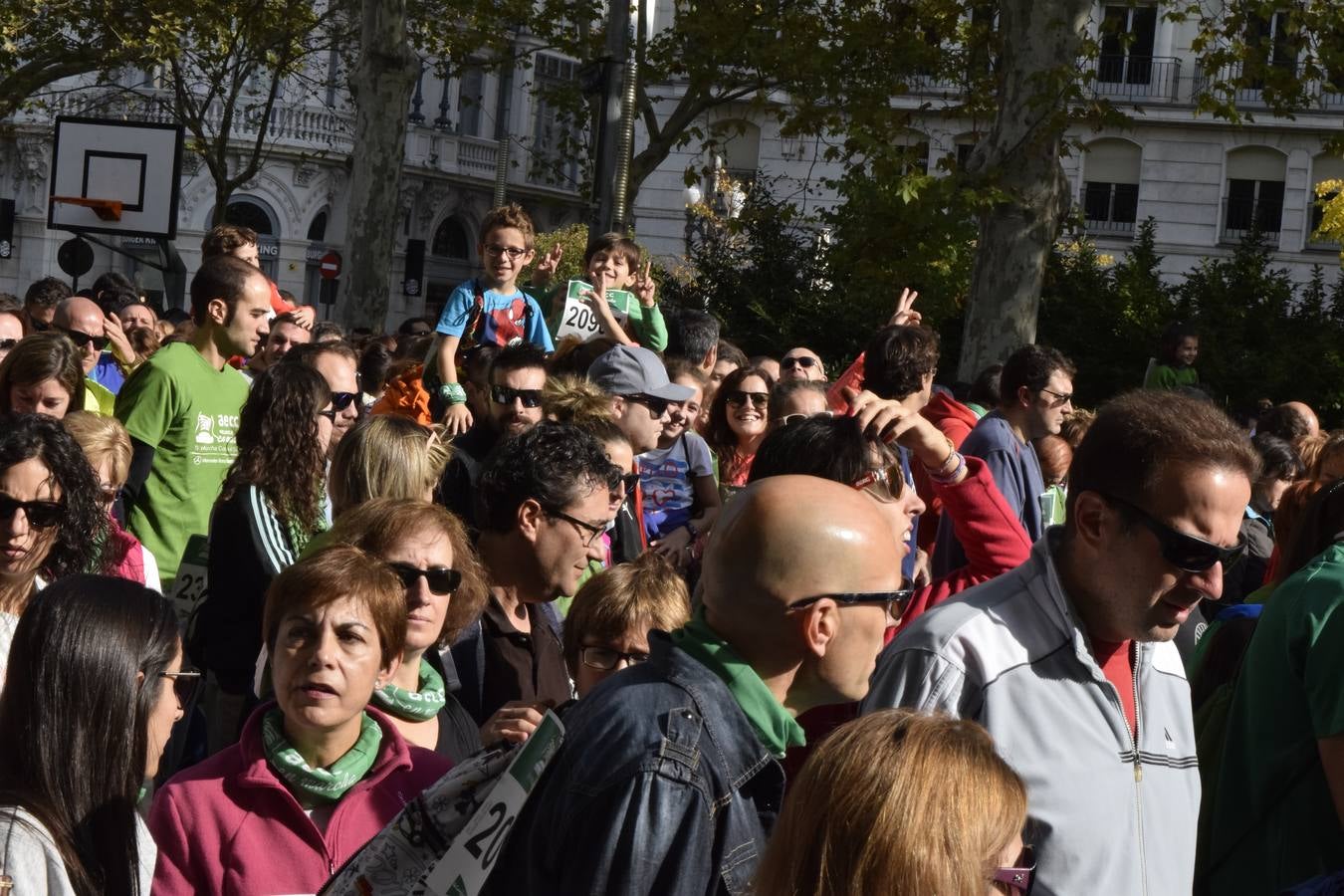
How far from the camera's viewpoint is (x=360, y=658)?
3.74 m

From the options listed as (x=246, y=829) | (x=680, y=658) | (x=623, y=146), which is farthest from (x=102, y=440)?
(x=623, y=146)

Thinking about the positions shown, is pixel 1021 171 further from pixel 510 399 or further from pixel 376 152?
pixel 510 399

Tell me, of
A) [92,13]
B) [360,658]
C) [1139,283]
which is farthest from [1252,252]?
[360,658]

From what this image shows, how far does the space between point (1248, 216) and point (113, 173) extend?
3080cm

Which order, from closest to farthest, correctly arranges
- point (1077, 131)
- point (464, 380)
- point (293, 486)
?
1. point (293, 486)
2. point (464, 380)
3. point (1077, 131)

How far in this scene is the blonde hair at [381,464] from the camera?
5211 millimetres

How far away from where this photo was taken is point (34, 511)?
478 centimetres

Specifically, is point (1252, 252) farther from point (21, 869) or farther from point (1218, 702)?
point (21, 869)

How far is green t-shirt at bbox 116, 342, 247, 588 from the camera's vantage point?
6570 mm

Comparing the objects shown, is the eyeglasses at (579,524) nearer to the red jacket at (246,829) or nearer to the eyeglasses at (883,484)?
the eyeglasses at (883,484)

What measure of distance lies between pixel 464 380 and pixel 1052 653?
18.6 feet

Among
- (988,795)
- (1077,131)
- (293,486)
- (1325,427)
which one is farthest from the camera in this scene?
(1077,131)

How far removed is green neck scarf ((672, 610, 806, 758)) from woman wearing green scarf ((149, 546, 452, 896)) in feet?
4.15

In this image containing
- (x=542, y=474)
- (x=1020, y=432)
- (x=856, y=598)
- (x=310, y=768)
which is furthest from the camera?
(x=1020, y=432)
